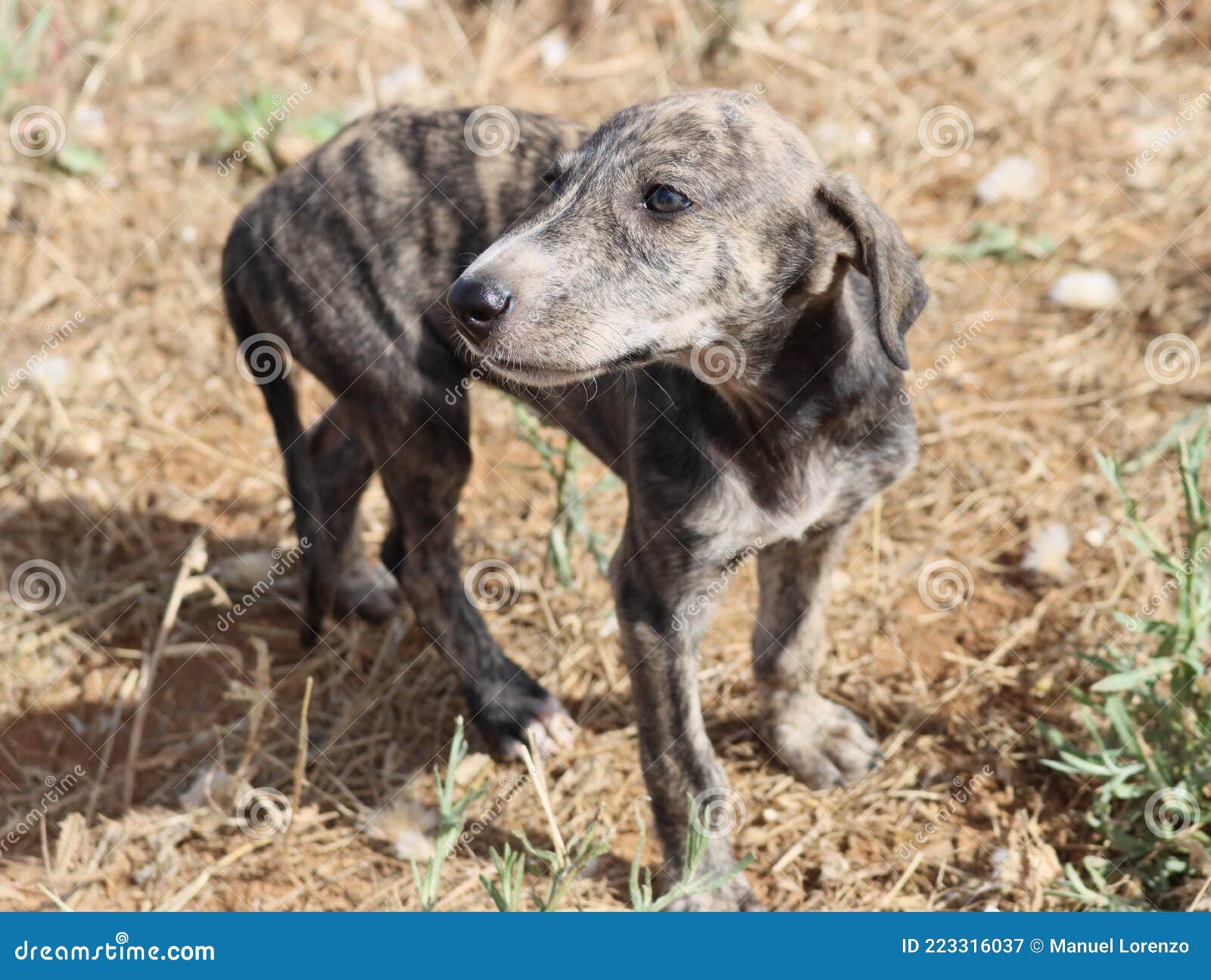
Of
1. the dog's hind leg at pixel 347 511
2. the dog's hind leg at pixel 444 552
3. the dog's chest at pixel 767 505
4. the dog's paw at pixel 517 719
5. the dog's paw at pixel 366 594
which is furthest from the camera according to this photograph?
the dog's paw at pixel 366 594

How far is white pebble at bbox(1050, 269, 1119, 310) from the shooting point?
5.51m

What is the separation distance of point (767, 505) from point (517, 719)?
1.37 m

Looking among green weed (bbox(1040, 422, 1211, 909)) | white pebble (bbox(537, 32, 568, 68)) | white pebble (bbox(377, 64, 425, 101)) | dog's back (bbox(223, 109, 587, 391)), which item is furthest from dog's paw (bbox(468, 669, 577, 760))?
white pebble (bbox(537, 32, 568, 68))

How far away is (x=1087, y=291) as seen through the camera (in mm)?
5508

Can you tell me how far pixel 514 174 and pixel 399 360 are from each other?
2.06 ft

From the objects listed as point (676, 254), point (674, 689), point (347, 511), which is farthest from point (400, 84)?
point (674, 689)

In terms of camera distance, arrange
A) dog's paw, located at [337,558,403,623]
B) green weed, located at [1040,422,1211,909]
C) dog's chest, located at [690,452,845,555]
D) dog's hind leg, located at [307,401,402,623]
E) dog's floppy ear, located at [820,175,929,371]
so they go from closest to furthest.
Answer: dog's floppy ear, located at [820,175,929,371], dog's chest, located at [690,452,845,555], green weed, located at [1040,422,1211,909], dog's hind leg, located at [307,401,402,623], dog's paw, located at [337,558,403,623]

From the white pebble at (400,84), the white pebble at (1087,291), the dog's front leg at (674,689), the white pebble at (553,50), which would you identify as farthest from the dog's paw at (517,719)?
the white pebble at (553,50)

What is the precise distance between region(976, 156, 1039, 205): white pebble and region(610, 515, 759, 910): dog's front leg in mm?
3359

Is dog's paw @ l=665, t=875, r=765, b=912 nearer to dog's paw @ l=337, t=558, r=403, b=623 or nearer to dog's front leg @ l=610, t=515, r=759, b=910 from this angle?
dog's front leg @ l=610, t=515, r=759, b=910

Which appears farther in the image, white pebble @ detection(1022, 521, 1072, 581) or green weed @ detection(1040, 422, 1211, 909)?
white pebble @ detection(1022, 521, 1072, 581)

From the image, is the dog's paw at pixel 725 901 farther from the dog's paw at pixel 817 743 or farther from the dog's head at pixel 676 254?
the dog's head at pixel 676 254

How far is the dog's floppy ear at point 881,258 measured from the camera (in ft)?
9.73

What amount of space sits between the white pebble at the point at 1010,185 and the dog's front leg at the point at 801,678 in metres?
2.83
